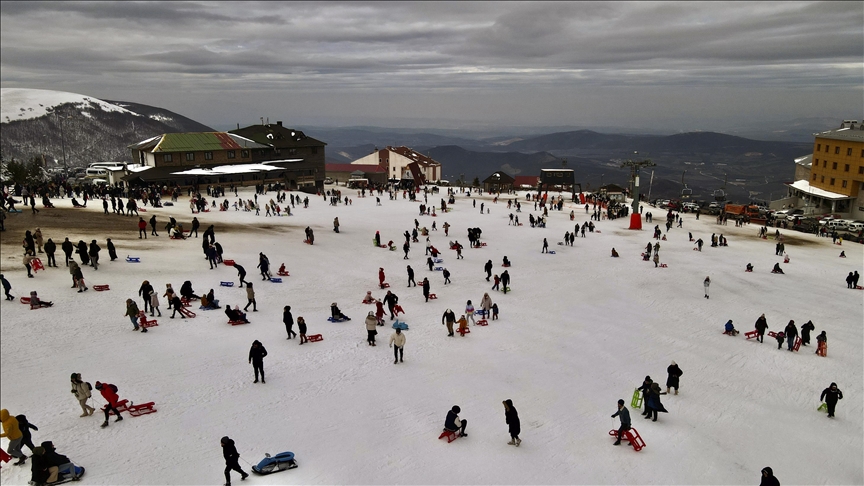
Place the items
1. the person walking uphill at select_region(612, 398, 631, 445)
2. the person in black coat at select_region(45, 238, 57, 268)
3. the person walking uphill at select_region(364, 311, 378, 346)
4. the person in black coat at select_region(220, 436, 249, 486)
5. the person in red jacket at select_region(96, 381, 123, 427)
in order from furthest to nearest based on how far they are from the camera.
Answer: the person in black coat at select_region(45, 238, 57, 268) < the person walking uphill at select_region(364, 311, 378, 346) < the person walking uphill at select_region(612, 398, 631, 445) < the person in red jacket at select_region(96, 381, 123, 427) < the person in black coat at select_region(220, 436, 249, 486)

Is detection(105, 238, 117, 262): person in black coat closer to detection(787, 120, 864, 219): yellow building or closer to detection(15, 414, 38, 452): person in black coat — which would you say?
detection(15, 414, 38, 452): person in black coat

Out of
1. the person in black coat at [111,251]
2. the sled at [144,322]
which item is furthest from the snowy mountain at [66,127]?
the sled at [144,322]

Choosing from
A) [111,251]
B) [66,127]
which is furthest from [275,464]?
[66,127]

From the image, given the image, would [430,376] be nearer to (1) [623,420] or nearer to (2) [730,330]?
(1) [623,420]

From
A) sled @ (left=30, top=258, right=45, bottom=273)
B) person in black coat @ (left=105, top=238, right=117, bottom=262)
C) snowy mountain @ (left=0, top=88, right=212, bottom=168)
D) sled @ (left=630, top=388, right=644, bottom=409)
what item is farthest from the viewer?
snowy mountain @ (left=0, top=88, right=212, bottom=168)

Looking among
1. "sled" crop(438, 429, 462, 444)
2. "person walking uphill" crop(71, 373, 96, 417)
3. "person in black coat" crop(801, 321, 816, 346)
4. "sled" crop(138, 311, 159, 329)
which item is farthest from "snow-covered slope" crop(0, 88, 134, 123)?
"person in black coat" crop(801, 321, 816, 346)

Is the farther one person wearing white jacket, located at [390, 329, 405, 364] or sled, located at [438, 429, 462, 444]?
person wearing white jacket, located at [390, 329, 405, 364]

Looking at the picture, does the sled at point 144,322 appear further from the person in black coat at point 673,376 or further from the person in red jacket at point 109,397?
the person in black coat at point 673,376

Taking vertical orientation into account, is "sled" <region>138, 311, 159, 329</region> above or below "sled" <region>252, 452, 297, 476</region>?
above

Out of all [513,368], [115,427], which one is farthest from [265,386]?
[513,368]
